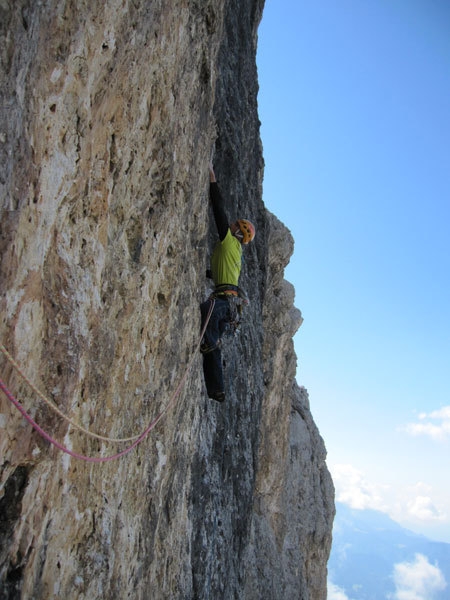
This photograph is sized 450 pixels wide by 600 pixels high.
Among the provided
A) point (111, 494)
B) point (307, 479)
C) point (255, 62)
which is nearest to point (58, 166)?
point (111, 494)

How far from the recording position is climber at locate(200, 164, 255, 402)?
7.41 m

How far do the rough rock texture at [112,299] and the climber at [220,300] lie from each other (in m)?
0.28

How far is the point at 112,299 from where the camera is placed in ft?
15.5

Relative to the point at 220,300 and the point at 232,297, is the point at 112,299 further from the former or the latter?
the point at 232,297

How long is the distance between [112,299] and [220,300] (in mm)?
2966

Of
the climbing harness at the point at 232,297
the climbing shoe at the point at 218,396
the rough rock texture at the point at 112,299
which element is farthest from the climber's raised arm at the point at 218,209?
the climbing shoe at the point at 218,396

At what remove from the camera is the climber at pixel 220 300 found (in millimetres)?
7406

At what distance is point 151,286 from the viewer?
552 centimetres

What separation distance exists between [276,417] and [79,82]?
14.0 metres

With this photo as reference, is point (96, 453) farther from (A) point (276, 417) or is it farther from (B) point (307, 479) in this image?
(B) point (307, 479)

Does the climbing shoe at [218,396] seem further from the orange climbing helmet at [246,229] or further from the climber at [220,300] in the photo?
the orange climbing helmet at [246,229]

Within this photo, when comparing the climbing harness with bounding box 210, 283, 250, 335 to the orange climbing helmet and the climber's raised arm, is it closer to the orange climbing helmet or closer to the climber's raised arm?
the climber's raised arm

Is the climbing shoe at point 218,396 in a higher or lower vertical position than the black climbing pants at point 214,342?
lower

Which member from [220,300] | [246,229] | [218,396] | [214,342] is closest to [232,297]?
[220,300]
